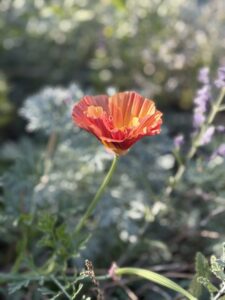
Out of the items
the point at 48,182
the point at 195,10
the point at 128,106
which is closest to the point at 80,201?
the point at 48,182

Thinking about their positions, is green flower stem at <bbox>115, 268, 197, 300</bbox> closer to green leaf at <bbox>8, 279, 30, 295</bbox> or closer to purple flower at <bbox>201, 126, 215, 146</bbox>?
green leaf at <bbox>8, 279, 30, 295</bbox>

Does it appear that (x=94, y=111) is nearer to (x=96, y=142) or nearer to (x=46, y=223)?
(x=46, y=223)

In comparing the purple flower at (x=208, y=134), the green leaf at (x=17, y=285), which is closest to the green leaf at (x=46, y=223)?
the green leaf at (x=17, y=285)

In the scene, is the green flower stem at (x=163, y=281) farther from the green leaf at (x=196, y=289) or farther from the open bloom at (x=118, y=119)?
the open bloom at (x=118, y=119)

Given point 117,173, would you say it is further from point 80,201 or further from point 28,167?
point 28,167

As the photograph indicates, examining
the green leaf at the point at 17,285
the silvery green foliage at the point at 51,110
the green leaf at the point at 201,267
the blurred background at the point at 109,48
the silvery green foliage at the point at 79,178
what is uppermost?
the blurred background at the point at 109,48

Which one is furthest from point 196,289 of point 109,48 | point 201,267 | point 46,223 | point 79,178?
point 109,48
